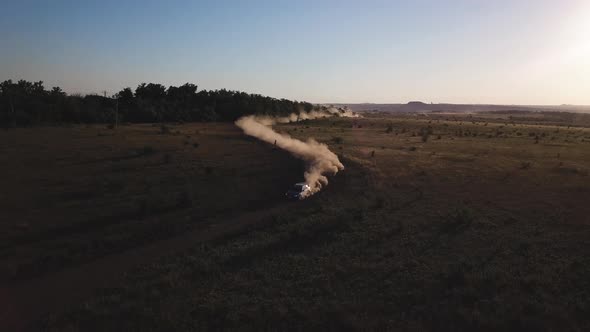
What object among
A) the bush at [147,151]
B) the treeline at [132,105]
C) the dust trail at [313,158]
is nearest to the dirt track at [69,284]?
the dust trail at [313,158]

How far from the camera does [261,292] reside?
18.3 meters

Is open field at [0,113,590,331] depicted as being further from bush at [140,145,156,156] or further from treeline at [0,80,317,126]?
treeline at [0,80,317,126]

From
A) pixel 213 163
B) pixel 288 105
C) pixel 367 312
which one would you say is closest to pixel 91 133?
pixel 213 163

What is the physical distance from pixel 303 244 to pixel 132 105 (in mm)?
109618

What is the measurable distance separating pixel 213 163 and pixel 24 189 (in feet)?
64.2

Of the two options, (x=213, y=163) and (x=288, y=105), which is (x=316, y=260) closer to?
(x=213, y=163)

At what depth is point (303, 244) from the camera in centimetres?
2438

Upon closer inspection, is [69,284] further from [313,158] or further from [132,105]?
[132,105]

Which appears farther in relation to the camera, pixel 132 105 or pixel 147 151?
pixel 132 105

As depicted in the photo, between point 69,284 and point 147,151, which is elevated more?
point 147,151

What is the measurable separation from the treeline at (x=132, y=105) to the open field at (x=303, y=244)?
190 ft

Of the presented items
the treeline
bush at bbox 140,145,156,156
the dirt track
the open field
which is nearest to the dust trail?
the open field

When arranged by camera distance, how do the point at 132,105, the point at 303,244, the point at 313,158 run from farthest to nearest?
the point at 132,105
the point at 313,158
the point at 303,244

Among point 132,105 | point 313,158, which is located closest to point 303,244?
point 313,158
